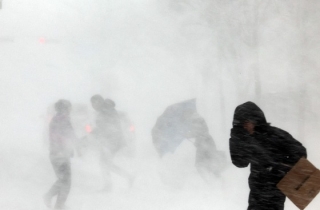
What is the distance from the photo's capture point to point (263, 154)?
6.62 feet

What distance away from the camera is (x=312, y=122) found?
2.41 metres

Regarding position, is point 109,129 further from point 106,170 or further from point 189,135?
point 189,135

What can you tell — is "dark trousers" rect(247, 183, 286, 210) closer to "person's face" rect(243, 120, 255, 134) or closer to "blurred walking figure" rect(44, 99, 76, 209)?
"person's face" rect(243, 120, 255, 134)

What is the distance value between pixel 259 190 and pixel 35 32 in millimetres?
1549

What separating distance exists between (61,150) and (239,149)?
1017 mm

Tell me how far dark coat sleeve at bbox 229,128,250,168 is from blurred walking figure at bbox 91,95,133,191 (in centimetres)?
61

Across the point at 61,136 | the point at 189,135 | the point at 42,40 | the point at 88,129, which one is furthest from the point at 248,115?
the point at 42,40

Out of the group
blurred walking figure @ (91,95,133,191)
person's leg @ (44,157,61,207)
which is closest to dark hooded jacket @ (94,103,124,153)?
blurred walking figure @ (91,95,133,191)

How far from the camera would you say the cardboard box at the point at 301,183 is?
1816 millimetres

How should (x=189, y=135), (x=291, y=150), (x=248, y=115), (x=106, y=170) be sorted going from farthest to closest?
(x=189, y=135) → (x=106, y=170) → (x=248, y=115) → (x=291, y=150)

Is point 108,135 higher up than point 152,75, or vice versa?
point 152,75

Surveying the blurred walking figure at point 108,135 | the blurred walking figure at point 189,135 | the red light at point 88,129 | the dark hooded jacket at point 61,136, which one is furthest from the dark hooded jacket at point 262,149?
the dark hooded jacket at point 61,136

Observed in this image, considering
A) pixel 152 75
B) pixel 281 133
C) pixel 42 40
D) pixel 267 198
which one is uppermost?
pixel 42 40

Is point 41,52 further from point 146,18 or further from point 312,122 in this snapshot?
point 312,122
